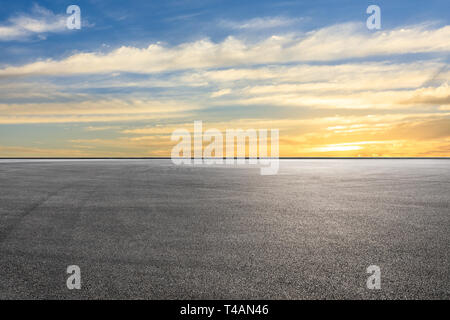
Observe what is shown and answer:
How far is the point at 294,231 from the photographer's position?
8.31 meters

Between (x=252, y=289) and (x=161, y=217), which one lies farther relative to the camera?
(x=161, y=217)

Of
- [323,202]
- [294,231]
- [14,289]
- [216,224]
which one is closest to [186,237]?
[216,224]

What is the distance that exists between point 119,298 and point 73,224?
16.6 ft

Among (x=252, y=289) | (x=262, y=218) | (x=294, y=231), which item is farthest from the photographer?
(x=262, y=218)

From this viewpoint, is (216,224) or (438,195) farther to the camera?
(438,195)

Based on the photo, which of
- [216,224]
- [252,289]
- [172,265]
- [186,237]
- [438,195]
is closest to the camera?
[252,289]

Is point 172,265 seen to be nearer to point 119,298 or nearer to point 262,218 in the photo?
point 119,298

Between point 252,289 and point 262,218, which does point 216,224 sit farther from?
point 252,289
